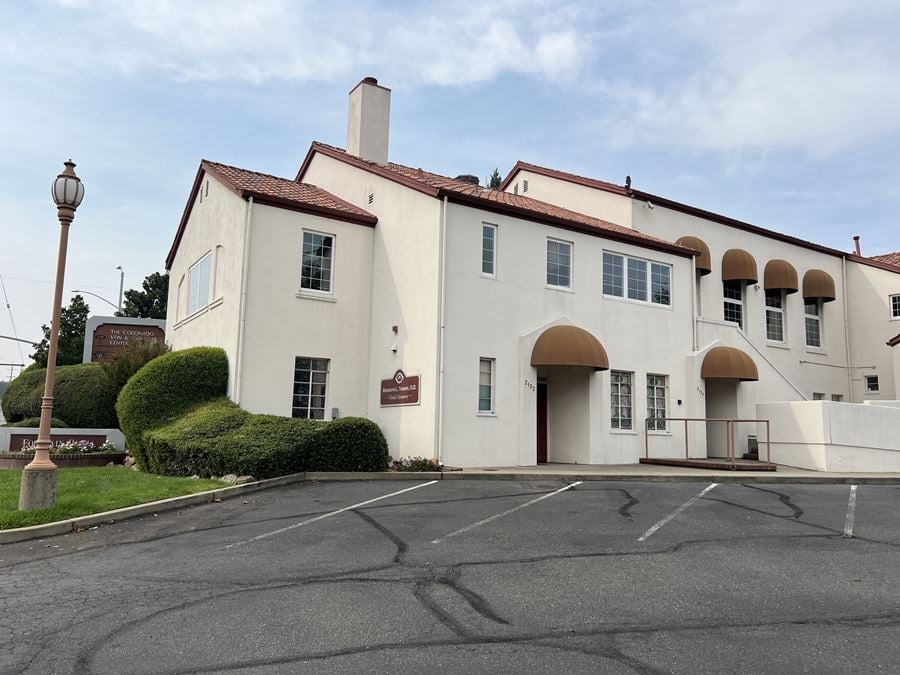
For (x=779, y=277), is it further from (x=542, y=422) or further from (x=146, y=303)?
(x=146, y=303)

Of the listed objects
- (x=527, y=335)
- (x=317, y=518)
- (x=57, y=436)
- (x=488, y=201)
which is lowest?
(x=317, y=518)

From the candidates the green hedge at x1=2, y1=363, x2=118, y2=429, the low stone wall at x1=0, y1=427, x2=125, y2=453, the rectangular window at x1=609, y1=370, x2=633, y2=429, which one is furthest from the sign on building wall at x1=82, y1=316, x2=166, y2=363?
the rectangular window at x1=609, y1=370, x2=633, y2=429

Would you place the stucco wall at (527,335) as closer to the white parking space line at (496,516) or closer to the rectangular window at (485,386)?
the rectangular window at (485,386)

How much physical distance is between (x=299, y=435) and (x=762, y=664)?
10.8m

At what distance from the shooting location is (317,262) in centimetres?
1936

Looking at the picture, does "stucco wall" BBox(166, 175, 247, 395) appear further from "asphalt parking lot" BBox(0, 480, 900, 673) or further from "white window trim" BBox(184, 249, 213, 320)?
"asphalt parking lot" BBox(0, 480, 900, 673)

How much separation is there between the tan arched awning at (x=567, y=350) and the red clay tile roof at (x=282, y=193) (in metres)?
5.89

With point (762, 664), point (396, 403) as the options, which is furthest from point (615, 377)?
point (762, 664)

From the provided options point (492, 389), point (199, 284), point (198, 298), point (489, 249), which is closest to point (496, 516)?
point (492, 389)

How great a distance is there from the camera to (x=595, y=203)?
82.2ft

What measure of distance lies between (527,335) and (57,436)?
13.7m

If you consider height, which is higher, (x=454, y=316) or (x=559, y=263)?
(x=559, y=263)

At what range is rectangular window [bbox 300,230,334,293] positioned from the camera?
A: 62.8ft

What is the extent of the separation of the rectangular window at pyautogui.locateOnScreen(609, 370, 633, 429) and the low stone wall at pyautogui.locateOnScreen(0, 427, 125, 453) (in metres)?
14.1
